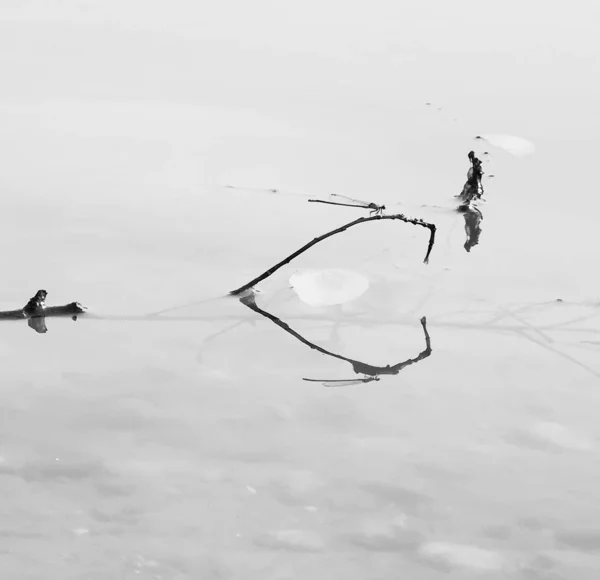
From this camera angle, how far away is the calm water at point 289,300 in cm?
86

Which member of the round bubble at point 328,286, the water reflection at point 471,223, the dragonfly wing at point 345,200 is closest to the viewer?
the round bubble at point 328,286

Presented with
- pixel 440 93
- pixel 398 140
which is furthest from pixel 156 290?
pixel 440 93

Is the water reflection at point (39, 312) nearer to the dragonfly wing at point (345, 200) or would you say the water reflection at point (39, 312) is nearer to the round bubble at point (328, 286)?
the round bubble at point (328, 286)

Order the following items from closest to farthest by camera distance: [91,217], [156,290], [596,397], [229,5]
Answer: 1. [596,397]
2. [156,290]
3. [91,217]
4. [229,5]

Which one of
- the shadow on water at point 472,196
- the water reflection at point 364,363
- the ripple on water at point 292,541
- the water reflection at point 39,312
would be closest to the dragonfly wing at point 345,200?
the shadow on water at point 472,196

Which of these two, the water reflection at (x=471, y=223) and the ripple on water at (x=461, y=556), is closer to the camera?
the ripple on water at (x=461, y=556)

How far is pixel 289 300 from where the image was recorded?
1.28 metres

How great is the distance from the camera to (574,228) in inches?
59.3

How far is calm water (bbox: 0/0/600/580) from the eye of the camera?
0.86m

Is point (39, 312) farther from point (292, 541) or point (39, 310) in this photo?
point (292, 541)

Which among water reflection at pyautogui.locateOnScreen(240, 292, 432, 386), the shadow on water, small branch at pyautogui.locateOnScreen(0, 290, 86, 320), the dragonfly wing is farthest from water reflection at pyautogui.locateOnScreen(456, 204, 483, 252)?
small branch at pyautogui.locateOnScreen(0, 290, 86, 320)

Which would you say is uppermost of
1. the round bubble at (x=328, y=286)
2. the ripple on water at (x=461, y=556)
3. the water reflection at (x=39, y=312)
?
the round bubble at (x=328, y=286)

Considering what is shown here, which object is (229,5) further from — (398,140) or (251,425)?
(251,425)

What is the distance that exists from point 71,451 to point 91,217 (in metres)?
0.65
